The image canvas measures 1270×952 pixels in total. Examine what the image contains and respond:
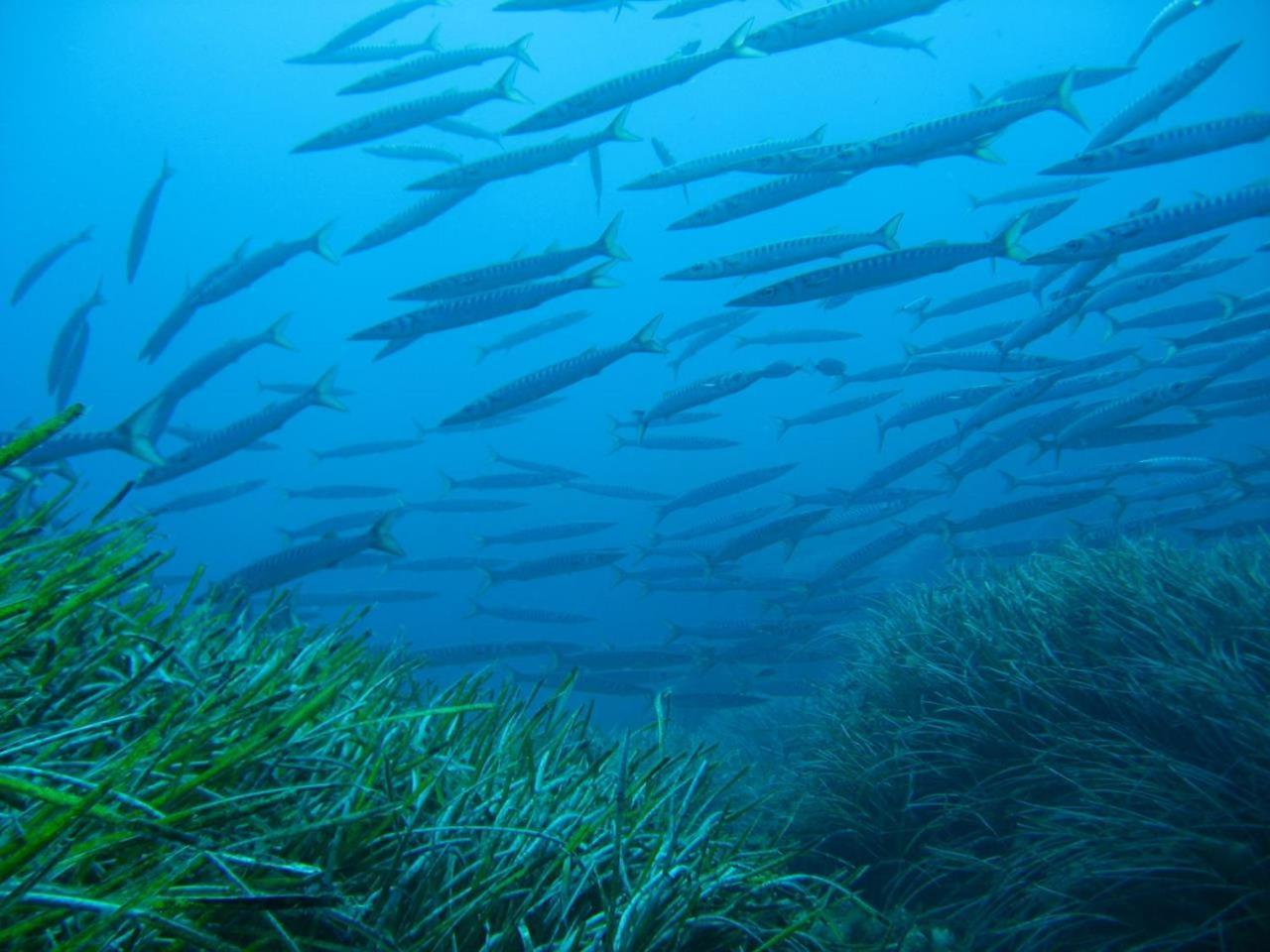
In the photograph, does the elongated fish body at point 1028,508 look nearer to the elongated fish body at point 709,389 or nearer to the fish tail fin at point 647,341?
the elongated fish body at point 709,389

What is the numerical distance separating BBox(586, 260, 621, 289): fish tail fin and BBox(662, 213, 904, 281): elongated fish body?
0.59 m

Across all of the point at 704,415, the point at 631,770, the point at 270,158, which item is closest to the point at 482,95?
the point at 704,415

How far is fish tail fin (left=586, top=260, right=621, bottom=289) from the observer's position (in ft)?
22.6

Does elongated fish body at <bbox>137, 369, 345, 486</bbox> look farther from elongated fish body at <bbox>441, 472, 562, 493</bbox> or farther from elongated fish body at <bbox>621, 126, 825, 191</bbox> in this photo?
elongated fish body at <bbox>441, 472, 562, 493</bbox>

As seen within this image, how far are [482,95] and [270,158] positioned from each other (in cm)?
8855

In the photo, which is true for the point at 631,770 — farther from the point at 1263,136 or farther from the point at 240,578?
the point at 1263,136

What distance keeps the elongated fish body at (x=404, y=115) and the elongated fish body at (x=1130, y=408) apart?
310 inches

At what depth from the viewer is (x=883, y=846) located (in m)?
4.35

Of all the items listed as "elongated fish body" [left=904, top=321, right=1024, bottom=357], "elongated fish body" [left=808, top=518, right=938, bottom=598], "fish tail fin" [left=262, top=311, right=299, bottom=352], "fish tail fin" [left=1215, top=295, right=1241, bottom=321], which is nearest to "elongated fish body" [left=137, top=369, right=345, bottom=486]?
"fish tail fin" [left=262, top=311, right=299, bottom=352]

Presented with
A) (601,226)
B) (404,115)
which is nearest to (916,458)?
(404,115)

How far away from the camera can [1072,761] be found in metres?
3.93

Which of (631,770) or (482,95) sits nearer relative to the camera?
(631,770)

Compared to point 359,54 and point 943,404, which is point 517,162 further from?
point 943,404

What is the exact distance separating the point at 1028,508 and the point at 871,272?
17.3 ft
